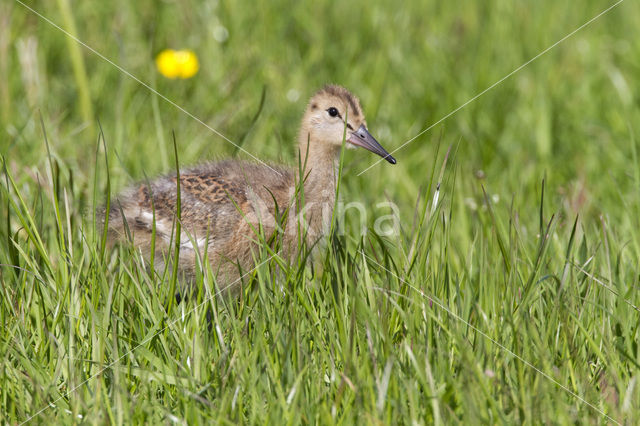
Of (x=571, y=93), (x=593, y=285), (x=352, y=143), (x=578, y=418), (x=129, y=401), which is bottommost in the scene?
(x=129, y=401)

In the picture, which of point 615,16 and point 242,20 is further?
point 615,16

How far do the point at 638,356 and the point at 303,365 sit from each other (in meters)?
1.14

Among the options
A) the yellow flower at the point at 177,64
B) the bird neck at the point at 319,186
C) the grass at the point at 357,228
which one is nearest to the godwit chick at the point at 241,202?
the bird neck at the point at 319,186

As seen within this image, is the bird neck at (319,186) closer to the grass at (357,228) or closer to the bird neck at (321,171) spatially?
the bird neck at (321,171)

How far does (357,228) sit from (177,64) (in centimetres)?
202

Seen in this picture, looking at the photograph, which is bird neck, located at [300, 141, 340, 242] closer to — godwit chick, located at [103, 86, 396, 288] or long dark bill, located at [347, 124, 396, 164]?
godwit chick, located at [103, 86, 396, 288]

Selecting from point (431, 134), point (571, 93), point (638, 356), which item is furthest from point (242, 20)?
point (638, 356)

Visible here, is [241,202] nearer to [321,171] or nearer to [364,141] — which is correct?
[321,171]

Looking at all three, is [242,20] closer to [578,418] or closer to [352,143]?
[352,143]

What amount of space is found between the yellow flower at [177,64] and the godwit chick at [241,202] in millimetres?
1663

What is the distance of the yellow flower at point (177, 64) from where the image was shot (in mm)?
5719

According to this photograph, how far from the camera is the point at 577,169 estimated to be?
529cm

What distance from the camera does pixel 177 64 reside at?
5734 millimetres

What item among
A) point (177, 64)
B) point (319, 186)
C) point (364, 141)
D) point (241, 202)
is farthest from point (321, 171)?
point (177, 64)
